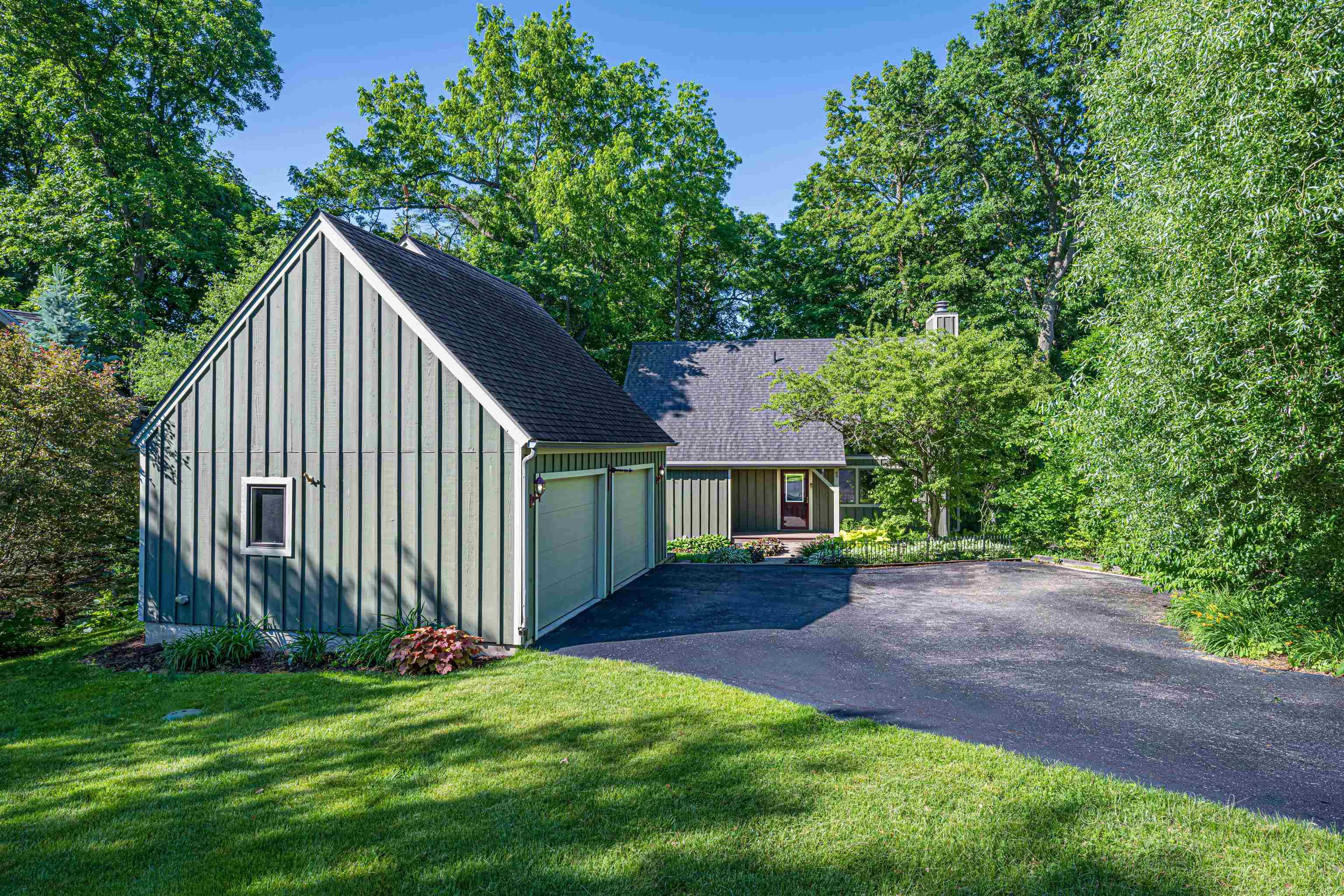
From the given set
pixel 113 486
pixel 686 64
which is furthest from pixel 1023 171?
pixel 113 486

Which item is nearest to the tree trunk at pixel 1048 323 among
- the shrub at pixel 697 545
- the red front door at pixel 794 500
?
the red front door at pixel 794 500

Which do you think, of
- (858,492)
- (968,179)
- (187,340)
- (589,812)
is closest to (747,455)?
(858,492)

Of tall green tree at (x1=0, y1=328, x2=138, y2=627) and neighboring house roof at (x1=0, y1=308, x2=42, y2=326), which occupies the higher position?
neighboring house roof at (x1=0, y1=308, x2=42, y2=326)

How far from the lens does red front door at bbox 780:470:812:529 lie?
20.4m

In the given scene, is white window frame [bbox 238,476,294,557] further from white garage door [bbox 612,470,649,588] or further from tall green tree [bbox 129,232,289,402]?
tall green tree [bbox 129,232,289,402]

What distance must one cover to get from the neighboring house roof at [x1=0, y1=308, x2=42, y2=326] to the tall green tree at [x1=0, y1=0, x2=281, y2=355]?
5.28 ft

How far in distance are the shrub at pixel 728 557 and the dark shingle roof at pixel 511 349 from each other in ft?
10.9

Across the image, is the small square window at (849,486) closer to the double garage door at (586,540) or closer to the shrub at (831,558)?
the shrub at (831,558)

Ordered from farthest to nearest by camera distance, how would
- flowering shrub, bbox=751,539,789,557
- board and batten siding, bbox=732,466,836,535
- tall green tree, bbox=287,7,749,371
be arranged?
tall green tree, bbox=287,7,749,371 < board and batten siding, bbox=732,466,836,535 < flowering shrub, bbox=751,539,789,557

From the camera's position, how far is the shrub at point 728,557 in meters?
15.8

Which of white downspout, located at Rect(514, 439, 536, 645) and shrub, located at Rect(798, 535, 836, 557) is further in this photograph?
shrub, located at Rect(798, 535, 836, 557)

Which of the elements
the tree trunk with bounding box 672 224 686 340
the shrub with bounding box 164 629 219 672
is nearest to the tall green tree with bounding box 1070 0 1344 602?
the shrub with bounding box 164 629 219 672

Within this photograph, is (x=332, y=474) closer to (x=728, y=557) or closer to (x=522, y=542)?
(x=522, y=542)

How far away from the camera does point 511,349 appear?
11164mm
